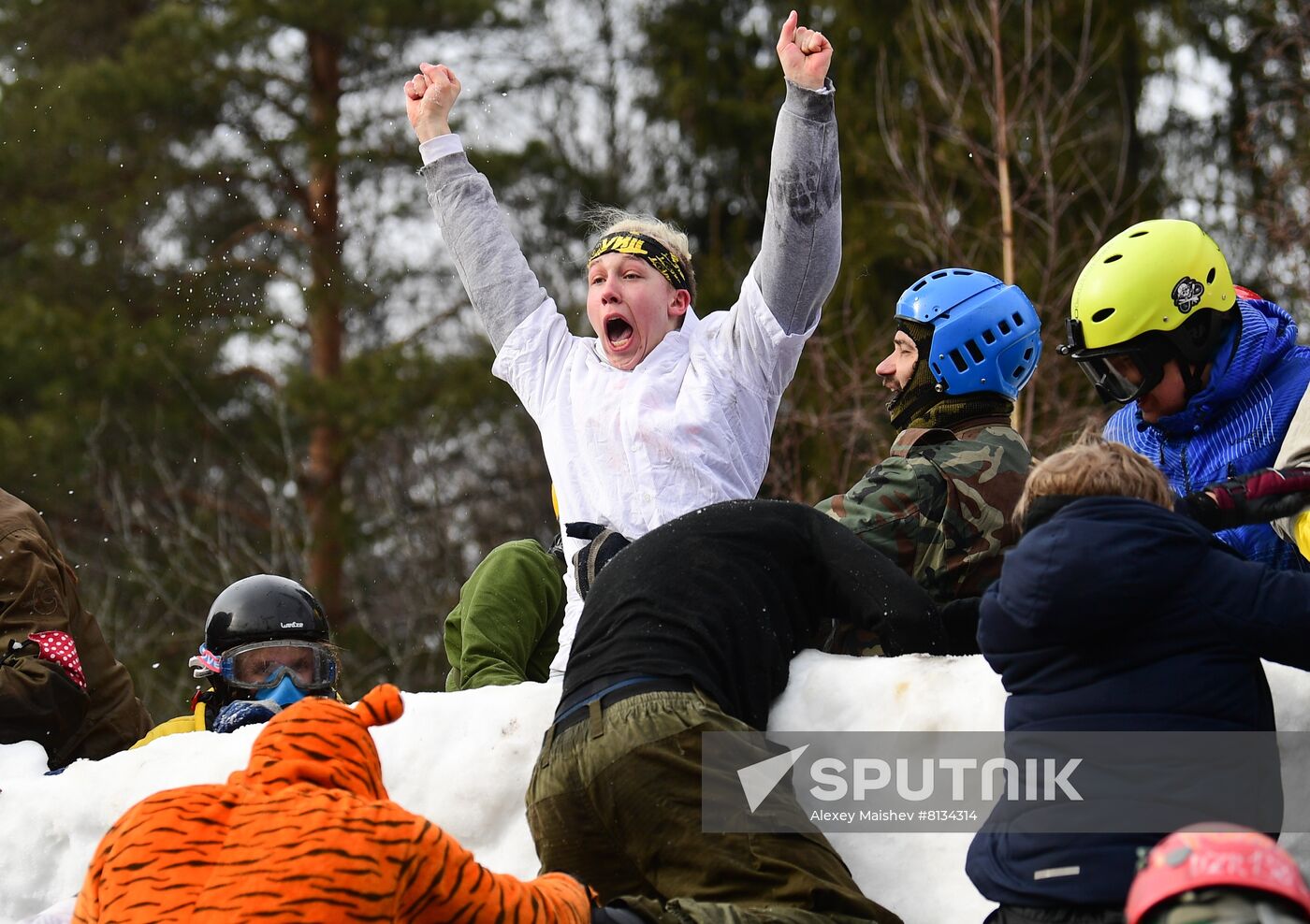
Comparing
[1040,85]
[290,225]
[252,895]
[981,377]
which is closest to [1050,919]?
[252,895]

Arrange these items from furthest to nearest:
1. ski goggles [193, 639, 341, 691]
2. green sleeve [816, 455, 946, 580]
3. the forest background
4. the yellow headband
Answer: the forest background
ski goggles [193, 639, 341, 691]
the yellow headband
green sleeve [816, 455, 946, 580]

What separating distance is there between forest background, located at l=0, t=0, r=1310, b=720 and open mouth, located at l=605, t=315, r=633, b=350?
396 inches

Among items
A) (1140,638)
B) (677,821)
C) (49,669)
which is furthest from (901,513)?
(49,669)

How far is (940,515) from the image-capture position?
14.6 ft

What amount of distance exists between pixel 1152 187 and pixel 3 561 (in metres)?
14.0

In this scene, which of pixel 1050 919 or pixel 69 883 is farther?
pixel 69 883

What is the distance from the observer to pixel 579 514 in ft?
16.5

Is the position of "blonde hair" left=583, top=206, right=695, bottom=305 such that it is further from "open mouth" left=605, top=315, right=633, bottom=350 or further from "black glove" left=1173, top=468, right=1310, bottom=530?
"black glove" left=1173, top=468, right=1310, bottom=530

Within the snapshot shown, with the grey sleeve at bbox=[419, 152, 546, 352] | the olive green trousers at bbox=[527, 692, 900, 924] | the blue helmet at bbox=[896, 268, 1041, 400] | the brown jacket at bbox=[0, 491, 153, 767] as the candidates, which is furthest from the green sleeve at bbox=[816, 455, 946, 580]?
the brown jacket at bbox=[0, 491, 153, 767]

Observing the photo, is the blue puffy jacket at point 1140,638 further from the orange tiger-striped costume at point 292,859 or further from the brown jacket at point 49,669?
the brown jacket at point 49,669

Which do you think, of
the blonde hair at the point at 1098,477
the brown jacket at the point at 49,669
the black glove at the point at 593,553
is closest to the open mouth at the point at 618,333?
the black glove at the point at 593,553

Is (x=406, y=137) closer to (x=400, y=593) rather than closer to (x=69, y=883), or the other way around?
(x=400, y=593)

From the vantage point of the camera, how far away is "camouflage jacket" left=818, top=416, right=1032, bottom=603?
14.5 ft

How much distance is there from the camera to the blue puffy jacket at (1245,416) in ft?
15.3
